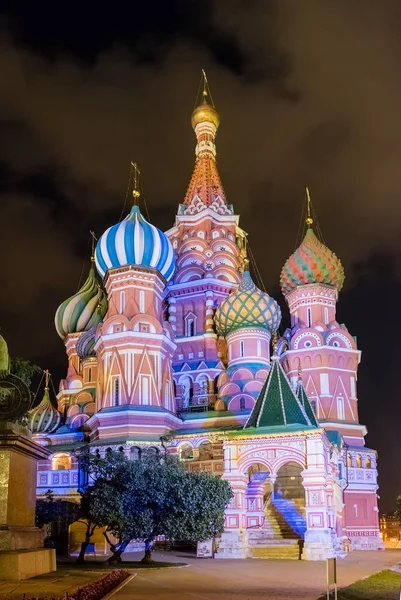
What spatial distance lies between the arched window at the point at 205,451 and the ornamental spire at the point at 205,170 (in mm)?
16734

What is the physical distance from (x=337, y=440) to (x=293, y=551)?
903 centimetres

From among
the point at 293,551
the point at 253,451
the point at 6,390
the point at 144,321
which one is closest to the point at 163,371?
the point at 144,321

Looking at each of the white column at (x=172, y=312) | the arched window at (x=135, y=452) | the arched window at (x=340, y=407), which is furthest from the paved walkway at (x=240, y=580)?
the white column at (x=172, y=312)

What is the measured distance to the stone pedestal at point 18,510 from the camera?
10.2 meters

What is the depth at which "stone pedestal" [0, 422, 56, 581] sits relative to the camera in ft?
33.4

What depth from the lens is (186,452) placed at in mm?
33125

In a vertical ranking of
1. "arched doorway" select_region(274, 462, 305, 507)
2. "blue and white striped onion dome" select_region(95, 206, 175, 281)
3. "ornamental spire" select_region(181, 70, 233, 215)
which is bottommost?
"arched doorway" select_region(274, 462, 305, 507)

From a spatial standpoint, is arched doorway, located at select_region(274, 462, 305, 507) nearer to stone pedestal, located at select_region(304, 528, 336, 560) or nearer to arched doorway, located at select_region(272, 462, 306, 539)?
arched doorway, located at select_region(272, 462, 306, 539)

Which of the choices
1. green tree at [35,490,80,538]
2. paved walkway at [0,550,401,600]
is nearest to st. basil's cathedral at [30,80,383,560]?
paved walkway at [0,550,401,600]

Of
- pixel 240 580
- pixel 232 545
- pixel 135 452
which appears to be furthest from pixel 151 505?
pixel 135 452

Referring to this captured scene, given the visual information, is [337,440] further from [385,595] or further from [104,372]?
[385,595]

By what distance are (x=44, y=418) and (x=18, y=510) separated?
3067cm

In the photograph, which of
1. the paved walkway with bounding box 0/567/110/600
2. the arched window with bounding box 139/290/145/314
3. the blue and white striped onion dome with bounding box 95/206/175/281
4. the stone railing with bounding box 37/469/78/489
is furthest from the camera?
the blue and white striped onion dome with bounding box 95/206/175/281

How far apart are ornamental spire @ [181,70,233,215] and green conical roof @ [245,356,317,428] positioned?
2017 cm
